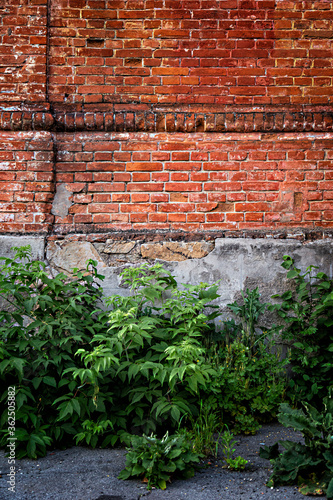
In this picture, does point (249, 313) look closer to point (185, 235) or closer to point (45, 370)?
point (185, 235)

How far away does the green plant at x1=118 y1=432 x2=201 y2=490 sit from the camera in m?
2.12

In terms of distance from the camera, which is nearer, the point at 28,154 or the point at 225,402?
the point at 225,402

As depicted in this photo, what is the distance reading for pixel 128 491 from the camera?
2.09 metres

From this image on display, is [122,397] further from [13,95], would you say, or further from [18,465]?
[13,95]

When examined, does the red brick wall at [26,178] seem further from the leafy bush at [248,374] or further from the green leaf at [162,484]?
the green leaf at [162,484]

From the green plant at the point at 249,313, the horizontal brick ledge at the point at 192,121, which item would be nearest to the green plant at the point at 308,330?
the green plant at the point at 249,313

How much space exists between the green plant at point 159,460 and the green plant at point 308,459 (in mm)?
469

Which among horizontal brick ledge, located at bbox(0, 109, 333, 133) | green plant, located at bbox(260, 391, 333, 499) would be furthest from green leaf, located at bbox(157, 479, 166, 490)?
horizontal brick ledge, located at bbox(0, 109, 333, 133)

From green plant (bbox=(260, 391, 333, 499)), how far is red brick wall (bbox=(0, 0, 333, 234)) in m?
1.91

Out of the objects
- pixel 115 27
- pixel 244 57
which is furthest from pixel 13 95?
pixel 244 57

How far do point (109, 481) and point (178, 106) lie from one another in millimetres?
3113

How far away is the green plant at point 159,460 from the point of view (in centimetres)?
212

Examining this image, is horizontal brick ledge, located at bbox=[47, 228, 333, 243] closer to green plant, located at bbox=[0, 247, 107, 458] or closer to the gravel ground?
green plant, located at bbox=[0, 247, 107, 458]

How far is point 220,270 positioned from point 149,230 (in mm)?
764
